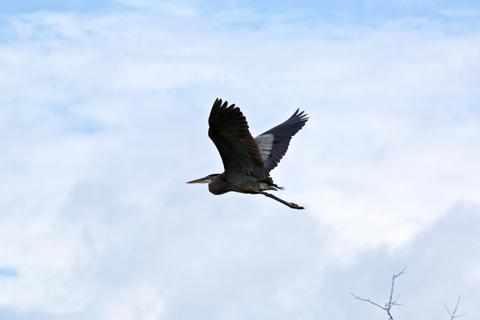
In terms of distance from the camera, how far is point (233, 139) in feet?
41.5


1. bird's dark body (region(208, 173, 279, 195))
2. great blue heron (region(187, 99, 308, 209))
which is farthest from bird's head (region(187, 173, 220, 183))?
bird's dark body (region(208, 173, 279, 195))

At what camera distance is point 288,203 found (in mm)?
14766

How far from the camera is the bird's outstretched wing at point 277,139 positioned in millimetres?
15312

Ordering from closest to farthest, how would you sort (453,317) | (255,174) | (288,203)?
(453,317) < (255,174) < (288,203)

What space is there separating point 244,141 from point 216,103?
1035 millimetres

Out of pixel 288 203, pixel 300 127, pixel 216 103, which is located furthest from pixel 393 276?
pixel 300 127

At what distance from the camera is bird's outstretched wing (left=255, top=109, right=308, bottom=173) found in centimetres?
1531

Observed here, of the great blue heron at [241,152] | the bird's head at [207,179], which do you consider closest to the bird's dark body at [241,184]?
the great blue heron at [241,152]

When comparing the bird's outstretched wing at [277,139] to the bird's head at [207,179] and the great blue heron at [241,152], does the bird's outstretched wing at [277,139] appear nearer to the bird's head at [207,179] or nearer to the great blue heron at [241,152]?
the great blue heron at [241,152]

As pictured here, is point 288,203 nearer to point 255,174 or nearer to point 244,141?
point 255,174

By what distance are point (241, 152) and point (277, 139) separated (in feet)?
10.5

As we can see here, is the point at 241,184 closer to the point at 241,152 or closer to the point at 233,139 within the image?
the point at 241,152

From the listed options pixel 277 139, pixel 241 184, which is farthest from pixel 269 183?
pixel 277 139

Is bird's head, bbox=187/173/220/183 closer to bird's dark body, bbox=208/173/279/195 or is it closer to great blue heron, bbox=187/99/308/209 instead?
great blue heron, bbox=187/99/308/209
